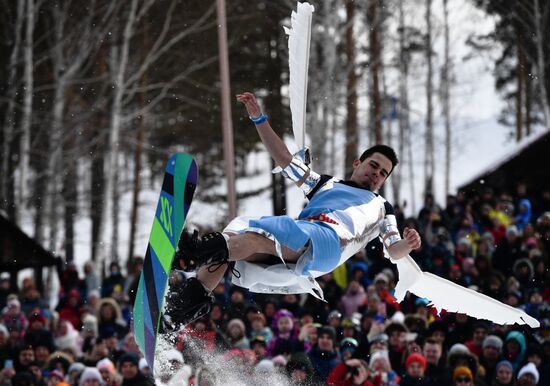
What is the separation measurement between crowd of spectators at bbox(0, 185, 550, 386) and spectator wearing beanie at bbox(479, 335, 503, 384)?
0.01 metres

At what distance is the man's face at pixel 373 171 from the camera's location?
6922 millimetres

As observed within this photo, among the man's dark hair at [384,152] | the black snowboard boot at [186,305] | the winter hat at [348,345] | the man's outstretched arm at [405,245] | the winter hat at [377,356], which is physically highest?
the man's dark hair at [384,152]

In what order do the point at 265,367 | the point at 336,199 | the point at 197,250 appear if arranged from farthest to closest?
1. the point at 265,367
2. the point at 336,199
3. the point at 197,250

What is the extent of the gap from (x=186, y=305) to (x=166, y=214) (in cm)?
58

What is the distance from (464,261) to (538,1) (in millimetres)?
12622

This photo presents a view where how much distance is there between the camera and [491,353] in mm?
8461

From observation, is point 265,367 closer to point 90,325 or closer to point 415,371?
point 415,371

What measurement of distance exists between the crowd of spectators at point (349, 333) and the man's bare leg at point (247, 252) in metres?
0.94

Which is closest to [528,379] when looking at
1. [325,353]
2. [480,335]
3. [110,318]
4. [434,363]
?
[434,363]

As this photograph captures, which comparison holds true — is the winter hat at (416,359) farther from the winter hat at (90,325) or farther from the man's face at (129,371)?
the winter hat at (90,325)

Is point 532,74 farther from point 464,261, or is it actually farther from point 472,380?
point 472,380

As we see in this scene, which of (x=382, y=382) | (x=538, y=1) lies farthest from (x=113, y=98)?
(x=382, y=382)

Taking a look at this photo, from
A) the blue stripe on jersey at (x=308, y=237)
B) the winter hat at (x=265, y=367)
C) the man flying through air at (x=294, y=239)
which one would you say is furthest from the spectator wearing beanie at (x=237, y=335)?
the blue stripe on jersey at (x=308, y=237)

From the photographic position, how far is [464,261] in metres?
10.6
